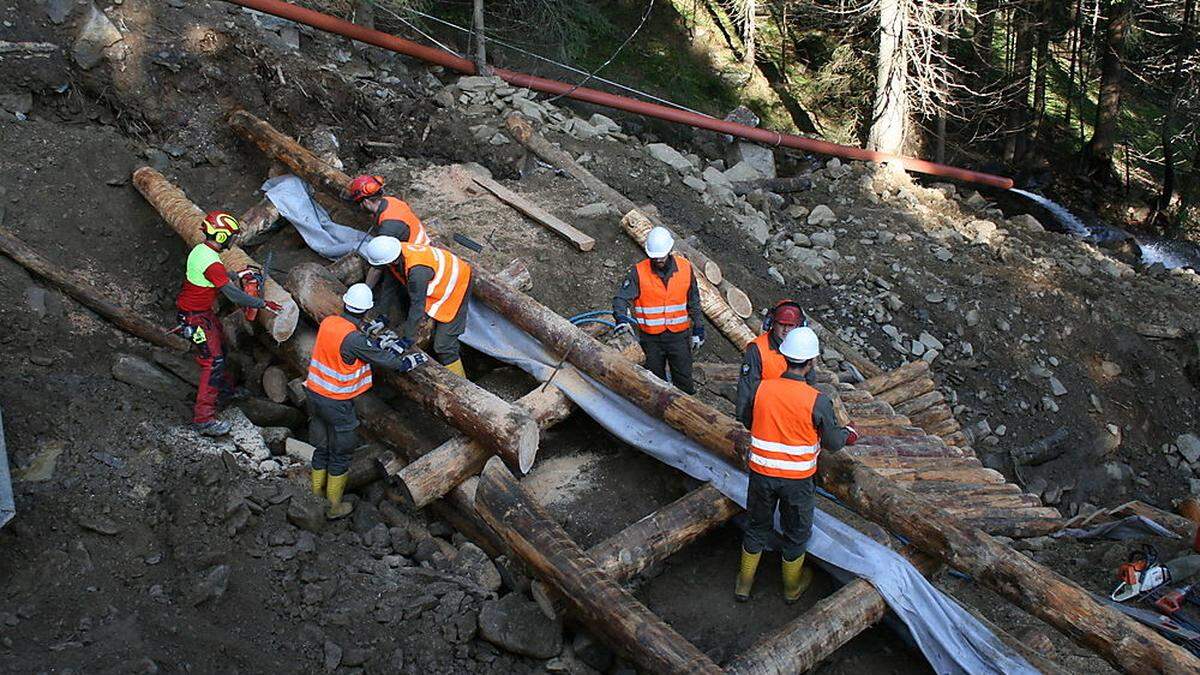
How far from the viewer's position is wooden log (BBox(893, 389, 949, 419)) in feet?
31.9

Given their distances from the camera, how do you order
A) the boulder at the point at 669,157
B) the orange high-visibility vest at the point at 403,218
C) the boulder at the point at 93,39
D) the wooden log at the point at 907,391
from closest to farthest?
1. the orange high-visibility vest at the point at 403,218
2. the wooden log at the point at 907,391
3. the boulder at the point at 93,39
4. the boulder at the point at 669,157

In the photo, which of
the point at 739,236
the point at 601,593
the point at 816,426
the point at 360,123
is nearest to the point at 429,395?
the point at 601,593

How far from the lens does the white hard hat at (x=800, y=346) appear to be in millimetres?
6148

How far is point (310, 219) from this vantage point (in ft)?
32.6

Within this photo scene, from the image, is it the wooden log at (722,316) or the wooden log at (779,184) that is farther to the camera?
the wooden log at (779,184)

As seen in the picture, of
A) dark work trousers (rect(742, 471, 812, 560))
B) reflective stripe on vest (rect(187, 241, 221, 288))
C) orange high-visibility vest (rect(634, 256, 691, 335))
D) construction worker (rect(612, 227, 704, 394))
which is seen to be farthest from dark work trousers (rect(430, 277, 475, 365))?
dark work trousers (rect(742, 471, 812, 560))

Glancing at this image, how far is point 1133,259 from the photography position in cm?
1683

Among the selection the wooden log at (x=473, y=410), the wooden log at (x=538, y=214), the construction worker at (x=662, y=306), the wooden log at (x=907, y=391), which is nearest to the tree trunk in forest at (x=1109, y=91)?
the wooden log at (x=907, y=391)

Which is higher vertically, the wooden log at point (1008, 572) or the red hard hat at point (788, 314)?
the red hard hat at point (788, 314)

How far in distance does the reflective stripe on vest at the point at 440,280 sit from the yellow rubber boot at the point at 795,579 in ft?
11.3

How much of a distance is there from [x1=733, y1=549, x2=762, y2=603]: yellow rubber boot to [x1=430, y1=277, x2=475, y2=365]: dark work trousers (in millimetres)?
3097

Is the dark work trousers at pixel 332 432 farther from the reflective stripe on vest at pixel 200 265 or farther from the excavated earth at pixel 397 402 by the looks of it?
the reflective stripe on vest at pixel 200 265

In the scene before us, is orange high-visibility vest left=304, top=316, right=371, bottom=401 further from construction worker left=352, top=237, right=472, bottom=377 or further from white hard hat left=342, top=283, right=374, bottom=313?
construction worker left=352, top=237, right=472, bottom=377

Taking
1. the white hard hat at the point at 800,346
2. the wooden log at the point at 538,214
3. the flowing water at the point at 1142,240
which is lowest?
the flowing water at the point at 1142,240
